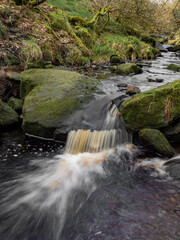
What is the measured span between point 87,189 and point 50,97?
2734mm

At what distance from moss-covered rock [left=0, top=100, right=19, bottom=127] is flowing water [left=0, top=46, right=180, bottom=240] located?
349 mm

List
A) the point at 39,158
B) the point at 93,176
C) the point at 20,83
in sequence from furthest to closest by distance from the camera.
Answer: the point at 20,83, the point at 39,158, the point at 93,176

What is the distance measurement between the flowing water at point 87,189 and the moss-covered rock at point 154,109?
1.37 ft

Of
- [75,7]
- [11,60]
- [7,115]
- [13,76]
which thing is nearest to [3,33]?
[11,60]

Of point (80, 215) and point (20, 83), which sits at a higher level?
point (20, 83)

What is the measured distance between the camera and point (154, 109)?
165 inches

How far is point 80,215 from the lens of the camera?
2574 mm

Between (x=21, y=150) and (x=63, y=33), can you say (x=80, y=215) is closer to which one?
Result: (x=21, y=150)

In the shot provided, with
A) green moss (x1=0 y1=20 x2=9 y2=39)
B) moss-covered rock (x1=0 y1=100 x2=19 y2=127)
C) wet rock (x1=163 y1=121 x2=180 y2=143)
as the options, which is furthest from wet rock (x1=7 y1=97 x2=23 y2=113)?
wet rock (x1=163 y1=121 x2=180 y2=143)

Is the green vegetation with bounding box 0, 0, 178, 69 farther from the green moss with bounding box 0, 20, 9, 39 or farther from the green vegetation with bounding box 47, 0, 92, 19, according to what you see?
the green vegetation with bounding box 47, 0, 92, 19

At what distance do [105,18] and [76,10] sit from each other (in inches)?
114

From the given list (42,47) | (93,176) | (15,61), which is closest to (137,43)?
(42,47)

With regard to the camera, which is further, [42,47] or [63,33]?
[63,33]

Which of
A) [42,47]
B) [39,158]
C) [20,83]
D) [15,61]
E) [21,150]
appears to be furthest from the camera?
[42,47]
